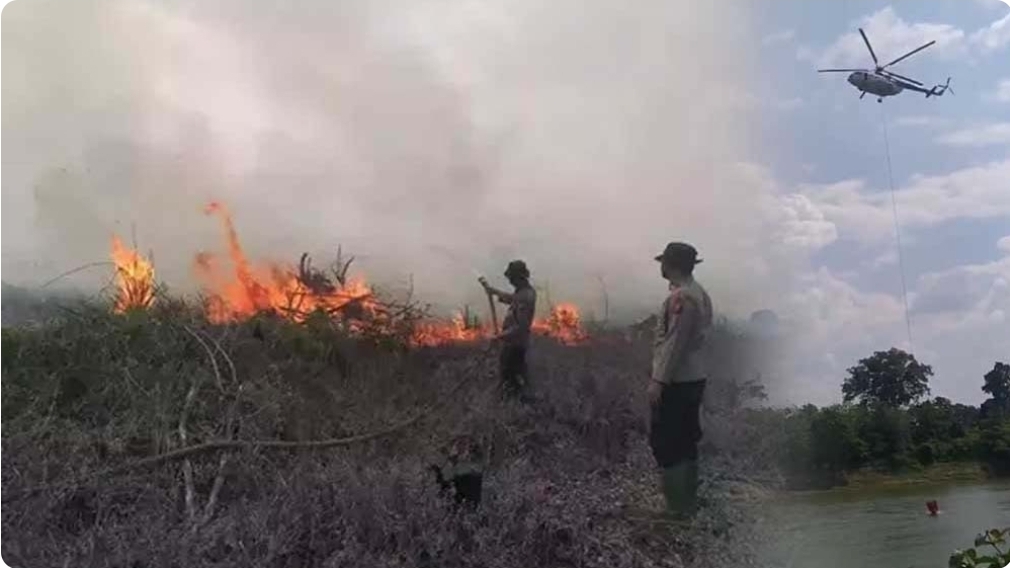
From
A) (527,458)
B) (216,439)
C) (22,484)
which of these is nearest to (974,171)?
(527,458)

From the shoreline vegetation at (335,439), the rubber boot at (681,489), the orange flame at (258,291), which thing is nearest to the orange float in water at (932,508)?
the shoreline vegetation at (335,439)

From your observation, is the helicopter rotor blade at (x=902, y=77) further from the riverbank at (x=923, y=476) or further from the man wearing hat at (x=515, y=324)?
the man wearing hat at (x=515, y=324)

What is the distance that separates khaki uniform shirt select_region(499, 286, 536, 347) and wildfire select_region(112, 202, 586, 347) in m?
0.04

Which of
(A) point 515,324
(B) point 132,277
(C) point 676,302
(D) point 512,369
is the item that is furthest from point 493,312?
(B) point 132,277

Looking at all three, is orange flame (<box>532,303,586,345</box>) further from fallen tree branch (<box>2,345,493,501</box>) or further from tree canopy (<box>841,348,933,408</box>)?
tree canopy (<box>841,348,933,408</box>)

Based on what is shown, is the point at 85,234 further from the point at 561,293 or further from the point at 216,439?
the point at 561,293

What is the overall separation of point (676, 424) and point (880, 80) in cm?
138

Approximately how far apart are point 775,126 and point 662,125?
0.38 metres

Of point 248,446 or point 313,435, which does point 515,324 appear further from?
point 248,446

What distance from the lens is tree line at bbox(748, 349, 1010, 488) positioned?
384 cm

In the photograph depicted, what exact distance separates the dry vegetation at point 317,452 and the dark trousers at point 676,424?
51mm

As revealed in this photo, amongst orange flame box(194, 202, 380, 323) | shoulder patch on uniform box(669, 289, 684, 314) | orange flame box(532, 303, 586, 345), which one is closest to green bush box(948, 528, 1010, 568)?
shoulder patch on uniform box(669, 289, 684, 314)

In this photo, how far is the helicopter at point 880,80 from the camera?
399 centimetres

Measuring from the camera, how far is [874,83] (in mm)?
4031
